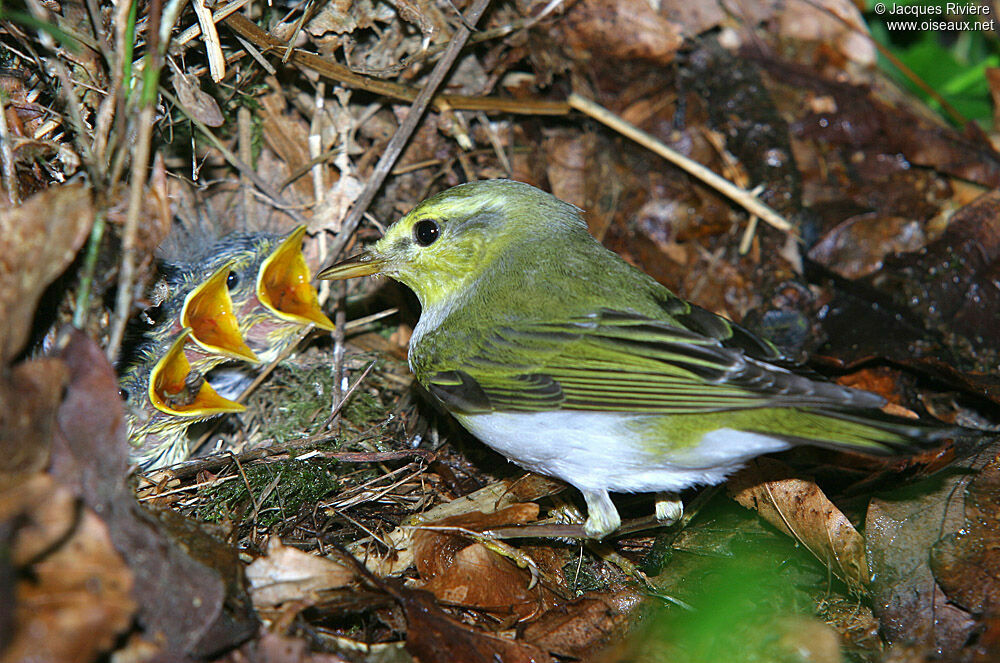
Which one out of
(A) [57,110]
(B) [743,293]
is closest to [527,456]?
(B) [743,293]

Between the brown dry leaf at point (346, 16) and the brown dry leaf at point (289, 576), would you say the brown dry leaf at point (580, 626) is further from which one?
the brown dry leaf at point (346, 16)

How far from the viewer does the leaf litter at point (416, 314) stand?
7.89 feet

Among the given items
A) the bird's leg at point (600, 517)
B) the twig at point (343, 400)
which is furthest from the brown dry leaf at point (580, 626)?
the twig at point (343, 400)

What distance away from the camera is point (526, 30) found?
200 inches

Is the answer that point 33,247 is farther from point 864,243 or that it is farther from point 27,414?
point 864,243

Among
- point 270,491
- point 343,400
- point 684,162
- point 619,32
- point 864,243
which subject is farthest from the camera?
point 619,32

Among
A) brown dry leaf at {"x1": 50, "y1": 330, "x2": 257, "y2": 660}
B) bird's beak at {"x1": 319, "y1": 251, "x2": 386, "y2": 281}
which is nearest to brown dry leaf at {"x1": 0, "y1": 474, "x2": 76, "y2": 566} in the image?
brown dry leaf at {"x1": 50, "y1": 330, "x2": 257, "y2": 660}

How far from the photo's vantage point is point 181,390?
4.01 meters

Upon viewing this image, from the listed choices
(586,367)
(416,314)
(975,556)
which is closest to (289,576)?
(586,367)

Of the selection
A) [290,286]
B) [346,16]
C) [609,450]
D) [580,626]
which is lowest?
[580,626]

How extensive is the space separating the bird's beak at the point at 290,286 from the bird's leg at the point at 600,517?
5.61ft

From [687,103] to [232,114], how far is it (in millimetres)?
3272

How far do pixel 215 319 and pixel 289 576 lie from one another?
1.82m

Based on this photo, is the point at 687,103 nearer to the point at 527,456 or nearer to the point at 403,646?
the point at 527,456
